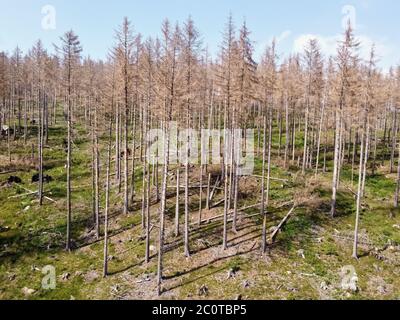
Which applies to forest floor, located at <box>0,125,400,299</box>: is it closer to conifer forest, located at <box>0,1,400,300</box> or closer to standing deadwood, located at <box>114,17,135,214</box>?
conifer forest, located at <box>0,1,400,300</box>

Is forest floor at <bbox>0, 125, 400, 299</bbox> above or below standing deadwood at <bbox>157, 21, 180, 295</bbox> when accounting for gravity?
below

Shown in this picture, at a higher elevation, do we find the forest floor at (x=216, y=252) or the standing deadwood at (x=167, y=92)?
the standing deadwood at (x=167, y=92)

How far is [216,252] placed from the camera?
74.9 ft

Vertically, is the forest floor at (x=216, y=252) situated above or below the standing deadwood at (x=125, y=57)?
below

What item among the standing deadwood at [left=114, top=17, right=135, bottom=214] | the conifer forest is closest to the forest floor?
the conifer forest

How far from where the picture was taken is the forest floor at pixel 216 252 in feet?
63.7

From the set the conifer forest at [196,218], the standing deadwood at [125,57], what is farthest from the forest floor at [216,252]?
the standing deadwood at [125,57]

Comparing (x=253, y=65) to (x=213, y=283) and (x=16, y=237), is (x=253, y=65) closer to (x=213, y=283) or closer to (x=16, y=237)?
(x=213, y=283)

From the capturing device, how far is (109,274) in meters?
21.5

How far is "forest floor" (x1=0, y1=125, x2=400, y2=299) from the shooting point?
1942 cm

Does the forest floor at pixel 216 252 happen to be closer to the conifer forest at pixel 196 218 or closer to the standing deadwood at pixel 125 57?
the conifer forest at pixel 196 218

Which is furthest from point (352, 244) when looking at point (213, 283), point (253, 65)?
point (253, 65)

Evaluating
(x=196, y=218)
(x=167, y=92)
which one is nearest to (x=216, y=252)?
(x=196, y=218)
